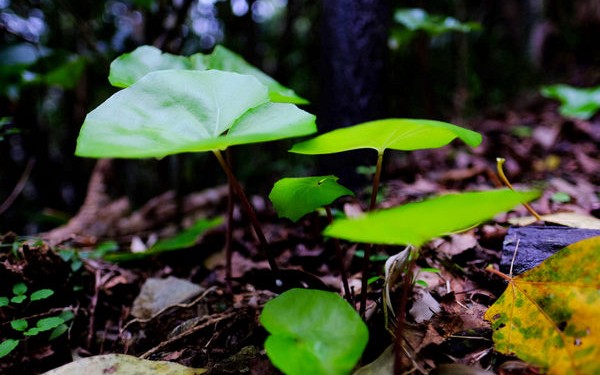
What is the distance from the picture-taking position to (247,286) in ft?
4.06

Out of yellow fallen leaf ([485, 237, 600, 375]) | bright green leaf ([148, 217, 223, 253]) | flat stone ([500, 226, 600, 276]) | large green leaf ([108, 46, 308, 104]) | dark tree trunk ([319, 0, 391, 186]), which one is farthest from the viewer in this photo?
dark tree trunk ([319, 0, 391, 186])

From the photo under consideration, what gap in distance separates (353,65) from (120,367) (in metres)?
1.44

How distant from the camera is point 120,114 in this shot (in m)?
0.74

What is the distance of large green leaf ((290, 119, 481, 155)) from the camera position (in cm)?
71

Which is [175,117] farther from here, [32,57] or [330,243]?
[32,57]

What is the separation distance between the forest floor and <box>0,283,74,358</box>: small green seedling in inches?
1.2

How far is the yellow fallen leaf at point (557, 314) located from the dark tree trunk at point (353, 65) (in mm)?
1068

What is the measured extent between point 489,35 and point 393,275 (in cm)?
450

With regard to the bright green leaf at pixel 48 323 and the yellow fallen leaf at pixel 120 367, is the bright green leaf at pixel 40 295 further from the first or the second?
the yellow fallen leaf at pixel 120 367

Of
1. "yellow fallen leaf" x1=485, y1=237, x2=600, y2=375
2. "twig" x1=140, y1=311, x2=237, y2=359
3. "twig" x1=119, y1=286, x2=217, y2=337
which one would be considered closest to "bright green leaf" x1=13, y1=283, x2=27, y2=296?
"twig" x1=119, y1=286, x2=217, y2=337

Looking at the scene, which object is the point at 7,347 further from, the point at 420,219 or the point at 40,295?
Result: the point at 420,219

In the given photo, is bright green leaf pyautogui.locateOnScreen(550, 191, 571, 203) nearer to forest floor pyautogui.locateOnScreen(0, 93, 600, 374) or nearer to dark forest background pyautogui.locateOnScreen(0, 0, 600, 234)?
forest floor pyautogui.locateOnScreen(0, 93, 600, 374)

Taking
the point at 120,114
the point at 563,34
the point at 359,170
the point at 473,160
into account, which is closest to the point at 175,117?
the point at 120,114

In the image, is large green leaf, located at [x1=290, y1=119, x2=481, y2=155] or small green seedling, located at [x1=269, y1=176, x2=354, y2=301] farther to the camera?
small green seedling, located at [x1=269, y1=176, x2=354, y2=301]
